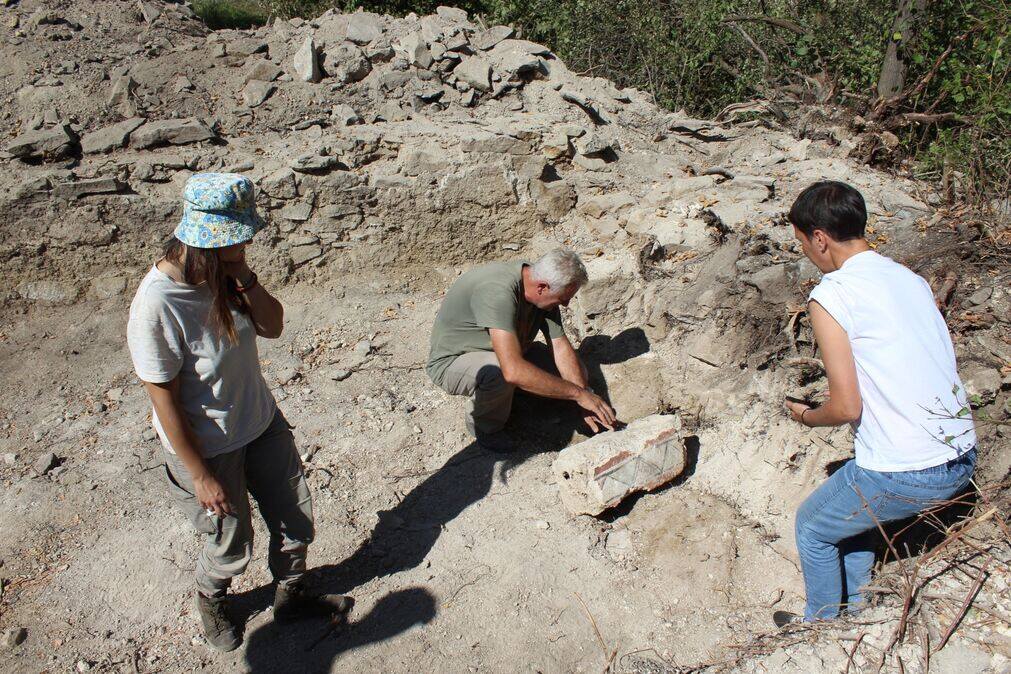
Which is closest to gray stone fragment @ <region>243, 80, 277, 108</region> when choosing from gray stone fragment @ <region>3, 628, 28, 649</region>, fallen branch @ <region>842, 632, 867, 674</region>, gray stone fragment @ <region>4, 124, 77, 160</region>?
gray stone fragment @ <region>4, 124, 77, 160</region>

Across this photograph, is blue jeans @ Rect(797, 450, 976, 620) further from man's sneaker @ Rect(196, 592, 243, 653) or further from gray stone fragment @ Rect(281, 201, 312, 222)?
gray stone fragment @ Rect(281, 201, 312, 222)

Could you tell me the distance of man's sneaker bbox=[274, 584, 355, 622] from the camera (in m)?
2.96

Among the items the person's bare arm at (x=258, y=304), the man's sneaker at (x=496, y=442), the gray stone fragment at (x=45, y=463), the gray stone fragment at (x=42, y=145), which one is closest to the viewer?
the person's bare arm at (x=258, y=304)

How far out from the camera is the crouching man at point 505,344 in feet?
11.5

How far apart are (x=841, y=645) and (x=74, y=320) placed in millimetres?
5073

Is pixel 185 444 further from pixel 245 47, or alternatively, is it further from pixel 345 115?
pixel 245 47

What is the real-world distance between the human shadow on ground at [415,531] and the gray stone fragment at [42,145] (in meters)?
3.76

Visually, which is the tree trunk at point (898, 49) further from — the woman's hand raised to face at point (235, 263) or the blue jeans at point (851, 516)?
the woman's hand raised to face at point (235, 263)

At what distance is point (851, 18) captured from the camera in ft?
22.6

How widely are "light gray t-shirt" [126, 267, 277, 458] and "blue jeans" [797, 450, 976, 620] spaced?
202 centimetres

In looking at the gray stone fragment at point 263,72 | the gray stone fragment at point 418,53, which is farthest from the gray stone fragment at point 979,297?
the gray stone fragment at point 263,72

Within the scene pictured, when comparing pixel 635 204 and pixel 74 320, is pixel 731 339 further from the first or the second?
pixel 74 320

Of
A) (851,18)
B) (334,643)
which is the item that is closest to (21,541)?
(334,643)

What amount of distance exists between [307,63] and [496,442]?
4.05 metres
